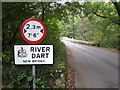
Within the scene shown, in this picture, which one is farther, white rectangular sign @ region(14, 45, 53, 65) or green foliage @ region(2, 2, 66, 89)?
green foliage @ region(2, 2, 66, 89)

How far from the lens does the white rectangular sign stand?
283cm

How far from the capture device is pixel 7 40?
5273 millimetres

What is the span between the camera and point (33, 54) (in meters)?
2.85

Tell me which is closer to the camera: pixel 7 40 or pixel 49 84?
pixel 49 84

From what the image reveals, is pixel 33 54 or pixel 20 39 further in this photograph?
pixel 20 39

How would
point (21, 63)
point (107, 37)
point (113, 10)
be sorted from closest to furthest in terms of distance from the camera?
point (21, 63) → point (113, 10) → point (107, 37)

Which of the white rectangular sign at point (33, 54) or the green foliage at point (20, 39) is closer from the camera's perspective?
the white rectangular sign at point (33, 54)

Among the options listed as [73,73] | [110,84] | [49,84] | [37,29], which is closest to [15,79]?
[49,84]

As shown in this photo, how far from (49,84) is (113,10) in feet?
39.7

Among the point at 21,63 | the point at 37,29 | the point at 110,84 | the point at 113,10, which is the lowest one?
the point at 110,84

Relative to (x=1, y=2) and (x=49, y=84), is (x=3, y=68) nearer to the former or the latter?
(x=49, y=84)

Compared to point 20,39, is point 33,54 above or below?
below

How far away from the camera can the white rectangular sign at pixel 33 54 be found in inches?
111

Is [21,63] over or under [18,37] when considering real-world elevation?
under
